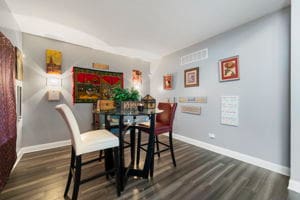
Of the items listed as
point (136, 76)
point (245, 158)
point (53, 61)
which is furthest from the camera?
point (136, 76)

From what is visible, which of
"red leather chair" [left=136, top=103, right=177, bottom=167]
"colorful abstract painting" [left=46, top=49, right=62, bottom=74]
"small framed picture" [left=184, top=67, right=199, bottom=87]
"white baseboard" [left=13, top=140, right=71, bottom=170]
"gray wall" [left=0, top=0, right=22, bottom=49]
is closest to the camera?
"gray wall" [left=0, top=0, right=22, bottom=49]

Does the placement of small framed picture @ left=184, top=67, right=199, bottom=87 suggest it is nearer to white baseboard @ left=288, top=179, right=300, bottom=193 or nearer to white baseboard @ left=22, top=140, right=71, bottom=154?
white baseboard @ left=288, top=179, right=300, bottom=193

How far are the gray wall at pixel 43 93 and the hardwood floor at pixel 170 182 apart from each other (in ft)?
2.18

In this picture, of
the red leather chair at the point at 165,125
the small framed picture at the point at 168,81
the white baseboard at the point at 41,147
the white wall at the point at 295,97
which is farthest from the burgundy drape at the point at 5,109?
the white wall at the point at 295,97

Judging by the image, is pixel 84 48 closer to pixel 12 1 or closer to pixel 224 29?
pixel 12 1

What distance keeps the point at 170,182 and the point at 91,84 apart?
3.00m

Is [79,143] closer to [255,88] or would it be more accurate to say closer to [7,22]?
[7,22]

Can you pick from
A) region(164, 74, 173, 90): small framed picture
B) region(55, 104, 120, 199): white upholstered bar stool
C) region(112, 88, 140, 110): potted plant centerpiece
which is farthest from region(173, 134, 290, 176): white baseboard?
region(55, 104, 120, 199): white upholstered bar stool

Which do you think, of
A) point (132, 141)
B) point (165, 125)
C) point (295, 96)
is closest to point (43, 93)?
point (132, 141)

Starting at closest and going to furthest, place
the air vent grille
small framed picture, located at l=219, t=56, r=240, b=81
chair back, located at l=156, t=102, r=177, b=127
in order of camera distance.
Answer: chair back, located at l=156, t=102, r=177, b=127
small framed picture, located at l=219, t=56, r=240, b=81
the air vent grille

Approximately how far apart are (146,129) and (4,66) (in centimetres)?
203

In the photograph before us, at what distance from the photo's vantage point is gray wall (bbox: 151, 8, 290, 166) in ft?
6.81

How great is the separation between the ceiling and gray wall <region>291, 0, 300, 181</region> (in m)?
0.47

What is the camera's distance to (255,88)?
2.36 metres
